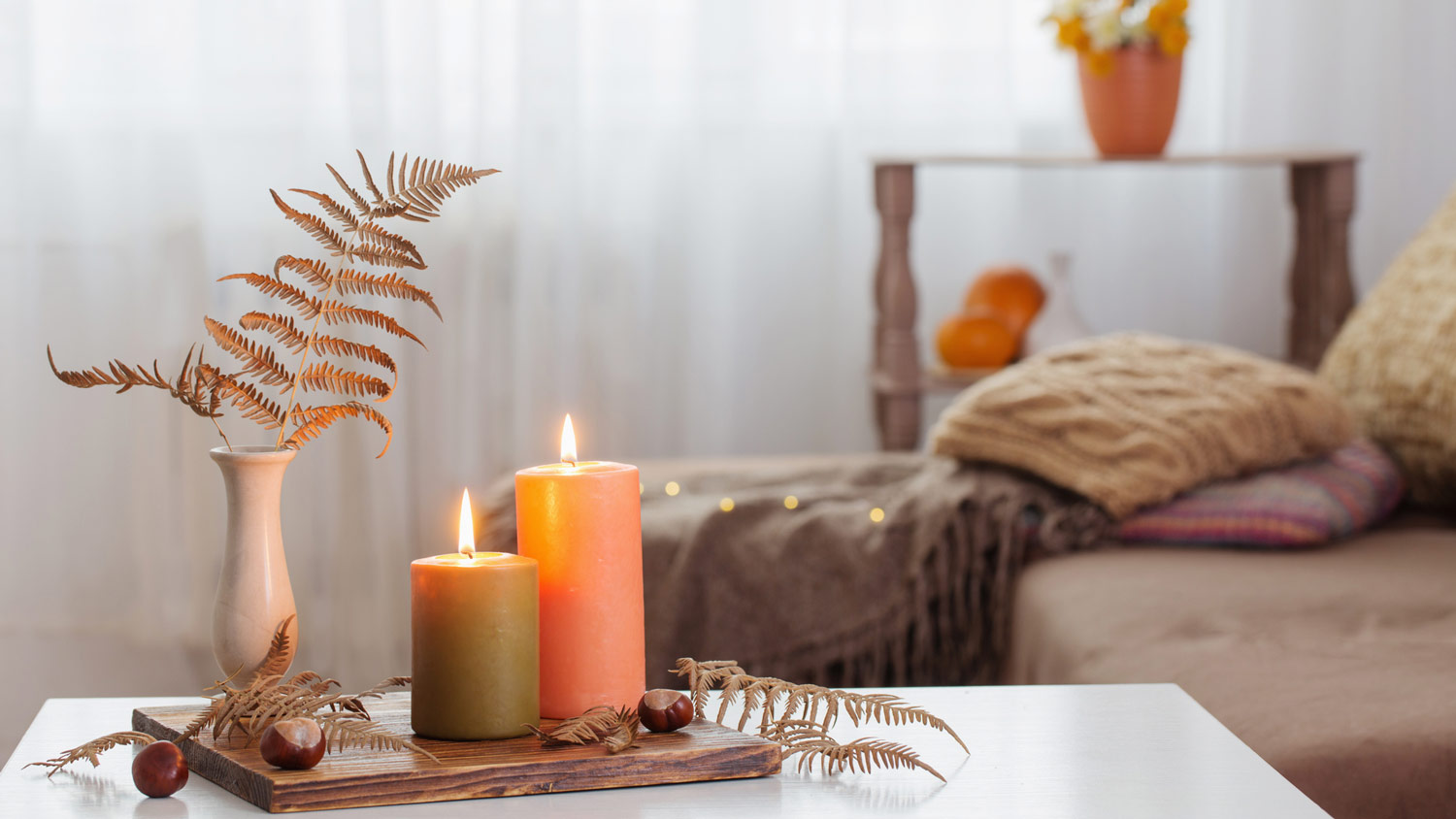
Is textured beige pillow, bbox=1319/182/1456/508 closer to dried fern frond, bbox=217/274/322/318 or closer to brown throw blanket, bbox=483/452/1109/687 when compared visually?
brown throw blanket, bbox=483/452/1109/687

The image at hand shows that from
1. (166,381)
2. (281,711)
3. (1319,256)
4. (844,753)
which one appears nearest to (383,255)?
(166,381)

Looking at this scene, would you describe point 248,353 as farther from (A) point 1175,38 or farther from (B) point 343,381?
(A) point 1175,38

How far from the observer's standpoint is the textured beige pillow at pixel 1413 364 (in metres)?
1.50

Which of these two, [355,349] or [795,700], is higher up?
[355,349]

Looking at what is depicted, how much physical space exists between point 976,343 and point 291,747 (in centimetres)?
158

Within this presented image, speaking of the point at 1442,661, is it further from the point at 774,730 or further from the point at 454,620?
the point at 454,620

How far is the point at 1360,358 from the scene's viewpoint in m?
1.66

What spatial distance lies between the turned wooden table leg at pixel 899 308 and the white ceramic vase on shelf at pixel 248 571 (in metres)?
1.39

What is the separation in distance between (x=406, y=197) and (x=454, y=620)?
0.67 ft

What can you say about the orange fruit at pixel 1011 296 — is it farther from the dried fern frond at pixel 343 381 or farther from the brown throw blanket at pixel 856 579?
the dried fern frond at pixel 343 381

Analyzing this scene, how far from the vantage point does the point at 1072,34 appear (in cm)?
192

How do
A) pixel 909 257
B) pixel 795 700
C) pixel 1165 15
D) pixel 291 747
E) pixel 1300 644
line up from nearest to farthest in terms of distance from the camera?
pixel 291 747 < pixel 795 700 < pixel 1300 644 < pixel 1165 15 < pixel 909 257

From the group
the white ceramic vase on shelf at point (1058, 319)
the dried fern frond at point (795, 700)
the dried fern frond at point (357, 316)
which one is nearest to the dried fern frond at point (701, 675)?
the dried fern frond at point (795, 700)

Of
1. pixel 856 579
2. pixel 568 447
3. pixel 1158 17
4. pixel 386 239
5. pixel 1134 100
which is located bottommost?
pixel 856 579
